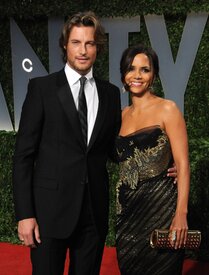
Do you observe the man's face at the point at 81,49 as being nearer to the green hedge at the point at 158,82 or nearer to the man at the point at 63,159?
the man at the point at 63,159

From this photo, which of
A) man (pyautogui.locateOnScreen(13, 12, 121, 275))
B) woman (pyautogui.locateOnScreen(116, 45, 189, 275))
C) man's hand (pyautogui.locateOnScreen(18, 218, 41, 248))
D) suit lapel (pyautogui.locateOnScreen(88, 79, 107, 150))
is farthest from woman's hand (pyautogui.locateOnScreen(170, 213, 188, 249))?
man's hand (pyautogui.locateOnScreen(18, 218, 41, 248))

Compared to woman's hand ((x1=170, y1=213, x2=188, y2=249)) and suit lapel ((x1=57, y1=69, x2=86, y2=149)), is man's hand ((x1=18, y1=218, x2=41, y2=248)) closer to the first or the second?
suit lapel ((x1=57, y1=69, x2=86, y2=149))

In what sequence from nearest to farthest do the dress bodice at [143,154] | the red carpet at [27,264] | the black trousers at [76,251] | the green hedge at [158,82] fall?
the black trousers at [76,251], the dress bodice at [143,154], the red carpet at [27,264], the green hedge at [158,82]

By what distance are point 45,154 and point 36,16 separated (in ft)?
13.6

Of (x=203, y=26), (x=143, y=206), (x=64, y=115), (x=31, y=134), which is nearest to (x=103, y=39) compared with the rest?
(x=64, y=115)

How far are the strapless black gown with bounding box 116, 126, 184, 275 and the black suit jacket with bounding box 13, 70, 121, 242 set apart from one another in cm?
24

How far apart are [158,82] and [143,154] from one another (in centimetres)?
313

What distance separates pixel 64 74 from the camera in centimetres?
279

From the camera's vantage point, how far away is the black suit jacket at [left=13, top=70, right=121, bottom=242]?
266 cm

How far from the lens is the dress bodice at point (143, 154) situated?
2838 mm

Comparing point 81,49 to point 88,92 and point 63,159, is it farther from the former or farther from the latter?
point 63,159

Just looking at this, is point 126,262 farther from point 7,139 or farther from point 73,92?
point 7,139

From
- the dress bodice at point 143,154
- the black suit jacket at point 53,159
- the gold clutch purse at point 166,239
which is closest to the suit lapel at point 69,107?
the black suit jacket at point 53,159

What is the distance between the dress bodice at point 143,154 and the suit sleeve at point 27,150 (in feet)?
1.83
